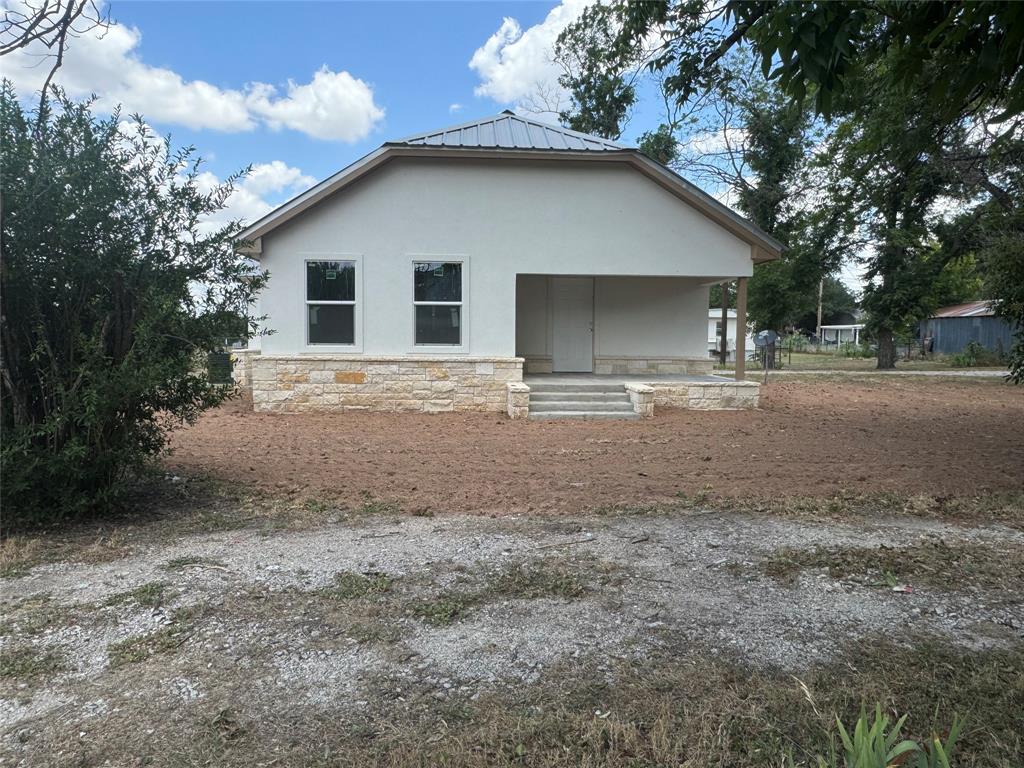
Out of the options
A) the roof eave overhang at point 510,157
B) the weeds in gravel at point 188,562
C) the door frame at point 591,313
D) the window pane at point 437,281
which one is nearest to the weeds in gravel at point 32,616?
the weeds in gravel at point 188,562

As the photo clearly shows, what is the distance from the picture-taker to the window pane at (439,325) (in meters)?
11.6

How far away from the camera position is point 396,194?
37.4 ft

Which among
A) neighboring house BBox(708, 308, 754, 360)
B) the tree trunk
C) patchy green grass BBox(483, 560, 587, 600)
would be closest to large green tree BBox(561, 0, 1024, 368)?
patchy green grass BBox(483, 560, 587, 600)

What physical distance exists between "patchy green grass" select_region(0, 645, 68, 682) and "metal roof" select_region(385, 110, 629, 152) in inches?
378

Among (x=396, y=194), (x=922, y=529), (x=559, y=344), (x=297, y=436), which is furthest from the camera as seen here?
(x=559, y=344)

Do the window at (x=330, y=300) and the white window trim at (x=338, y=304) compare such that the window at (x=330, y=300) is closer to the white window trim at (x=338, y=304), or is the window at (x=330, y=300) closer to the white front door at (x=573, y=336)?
the white window trim at (x=338, y=304)

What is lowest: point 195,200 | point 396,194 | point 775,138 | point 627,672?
point 627,672

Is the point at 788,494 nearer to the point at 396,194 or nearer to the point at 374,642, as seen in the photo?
the point at 374,642

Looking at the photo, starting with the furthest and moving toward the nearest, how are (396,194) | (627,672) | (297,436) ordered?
(396,194) → (297,436) → (627,672)

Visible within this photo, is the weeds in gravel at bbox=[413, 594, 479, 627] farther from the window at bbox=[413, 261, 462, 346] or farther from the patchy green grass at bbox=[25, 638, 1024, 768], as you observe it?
the window at bbox=[413, 261, 462, 346]

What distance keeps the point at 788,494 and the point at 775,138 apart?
22676mm

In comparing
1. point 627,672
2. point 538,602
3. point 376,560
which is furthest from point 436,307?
point 627,672

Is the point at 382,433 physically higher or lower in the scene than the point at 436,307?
lower

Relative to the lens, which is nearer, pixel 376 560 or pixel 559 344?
pixel 376 560
